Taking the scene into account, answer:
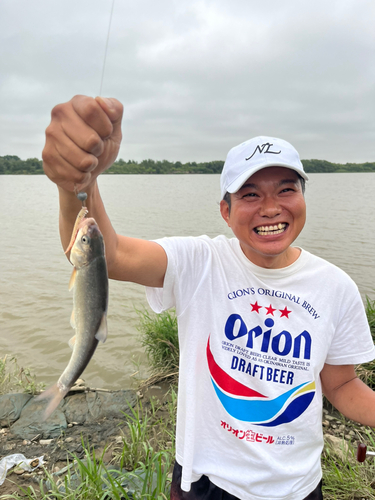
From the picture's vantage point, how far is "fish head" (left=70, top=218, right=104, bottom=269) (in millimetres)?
1419

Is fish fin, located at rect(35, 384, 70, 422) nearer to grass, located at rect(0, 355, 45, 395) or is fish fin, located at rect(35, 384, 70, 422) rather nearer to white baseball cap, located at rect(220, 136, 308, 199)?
white baseball cap, located at rect(220, 136, 308, 199)

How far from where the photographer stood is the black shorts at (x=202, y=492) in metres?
1.98

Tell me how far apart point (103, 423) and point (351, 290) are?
3.53 metres

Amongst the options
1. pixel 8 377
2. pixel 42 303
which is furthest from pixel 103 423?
pixel 42 303

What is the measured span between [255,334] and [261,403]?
1.23 feet

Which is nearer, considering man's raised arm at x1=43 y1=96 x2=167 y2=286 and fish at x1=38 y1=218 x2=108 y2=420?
man's raised arm at x1=43 y1=96 x2=167 y2=286

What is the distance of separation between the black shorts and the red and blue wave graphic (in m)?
0.42

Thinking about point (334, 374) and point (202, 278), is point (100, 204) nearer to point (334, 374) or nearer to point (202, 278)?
point (202, 278)

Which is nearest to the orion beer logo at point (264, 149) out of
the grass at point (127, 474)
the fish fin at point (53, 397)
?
the fish fin at point (53, 397)

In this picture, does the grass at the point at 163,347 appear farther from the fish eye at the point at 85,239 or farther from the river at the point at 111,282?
the fish eye at the point at 85,239

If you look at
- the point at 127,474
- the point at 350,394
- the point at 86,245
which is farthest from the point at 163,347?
the point at 86,245

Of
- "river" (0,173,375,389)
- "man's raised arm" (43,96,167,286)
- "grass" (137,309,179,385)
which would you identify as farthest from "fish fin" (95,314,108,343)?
"grass" (137,309,179,385)

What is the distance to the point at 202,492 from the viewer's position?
2027 mm

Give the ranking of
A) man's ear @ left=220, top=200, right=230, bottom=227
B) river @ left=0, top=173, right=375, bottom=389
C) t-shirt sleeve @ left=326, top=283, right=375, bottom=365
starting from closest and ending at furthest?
t-shirt sleeve @ left=326, top=283, right=375, bottom=365 → man's ear @ left=220, top=200, right=230, bottom=227 → river @ left=0, top=173, right=375, bottom=389
